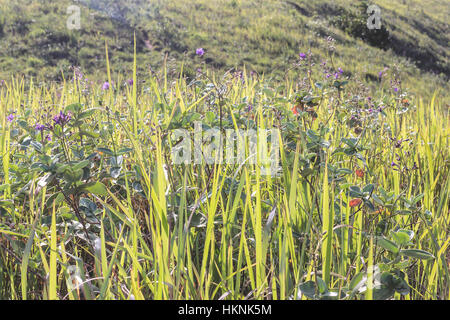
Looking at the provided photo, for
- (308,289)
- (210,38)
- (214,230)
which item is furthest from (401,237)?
(210,38)

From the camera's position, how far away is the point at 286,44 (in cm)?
1179

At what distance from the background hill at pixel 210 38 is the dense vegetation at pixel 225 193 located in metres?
5.20

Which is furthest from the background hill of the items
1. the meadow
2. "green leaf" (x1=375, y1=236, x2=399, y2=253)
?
"green leaf" (x1=375, y1=236, x2=399, y2=253)

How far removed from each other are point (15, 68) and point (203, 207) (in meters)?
9.30

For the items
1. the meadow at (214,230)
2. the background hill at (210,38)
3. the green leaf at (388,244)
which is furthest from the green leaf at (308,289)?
the background hill at (210,38)

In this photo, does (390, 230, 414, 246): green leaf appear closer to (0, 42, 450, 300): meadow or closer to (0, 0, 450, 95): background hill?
(0, 42, 450, 300): meadow

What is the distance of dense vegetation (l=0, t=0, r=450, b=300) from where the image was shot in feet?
2.81

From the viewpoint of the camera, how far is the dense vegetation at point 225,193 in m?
0.86

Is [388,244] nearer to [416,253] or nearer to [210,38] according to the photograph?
[416,253]

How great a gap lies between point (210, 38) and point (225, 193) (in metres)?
11.1

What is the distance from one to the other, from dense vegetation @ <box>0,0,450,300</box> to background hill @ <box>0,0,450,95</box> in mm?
5204

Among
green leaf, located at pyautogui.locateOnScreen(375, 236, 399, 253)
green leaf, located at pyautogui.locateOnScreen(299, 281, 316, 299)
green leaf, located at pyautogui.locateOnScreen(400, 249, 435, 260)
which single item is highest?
green leaf, located at pyautogui.locateOnScreen(375, 236, 399, 253)
